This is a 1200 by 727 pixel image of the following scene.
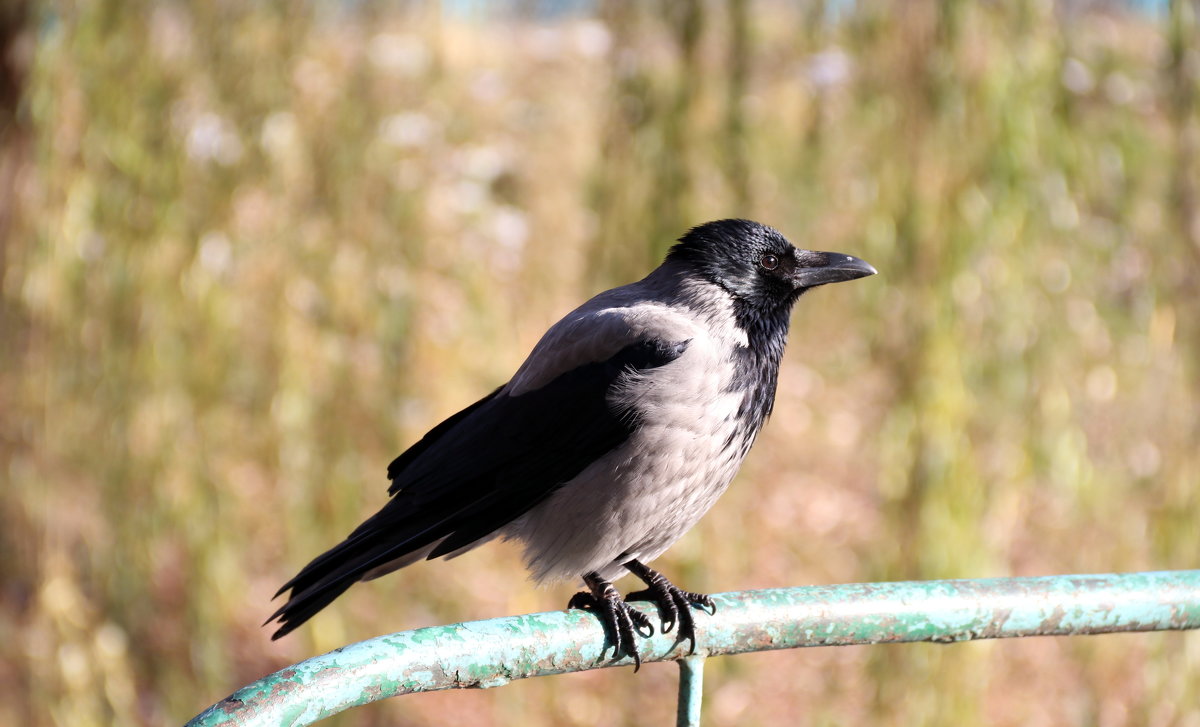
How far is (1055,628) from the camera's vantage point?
177 cm

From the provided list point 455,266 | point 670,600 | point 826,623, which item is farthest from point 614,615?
point 455,266

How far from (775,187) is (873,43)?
1177 mm

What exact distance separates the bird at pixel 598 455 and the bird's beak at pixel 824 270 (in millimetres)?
124

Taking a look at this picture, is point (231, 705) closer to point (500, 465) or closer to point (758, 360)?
point (500, 465)

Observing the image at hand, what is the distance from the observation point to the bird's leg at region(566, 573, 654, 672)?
1.75 m

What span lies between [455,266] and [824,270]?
1286 millimetres

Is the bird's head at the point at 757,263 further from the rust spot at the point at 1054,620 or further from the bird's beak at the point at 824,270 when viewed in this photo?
the rust spot at the point at 1054,620

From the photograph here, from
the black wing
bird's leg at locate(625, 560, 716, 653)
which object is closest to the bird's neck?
the black wing

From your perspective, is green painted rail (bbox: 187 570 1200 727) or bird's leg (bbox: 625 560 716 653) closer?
green painted rail (bbox: 187 570 1200 727)

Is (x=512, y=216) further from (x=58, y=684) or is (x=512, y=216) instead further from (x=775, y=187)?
(x=58, y=684)

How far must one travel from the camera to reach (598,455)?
2.13m

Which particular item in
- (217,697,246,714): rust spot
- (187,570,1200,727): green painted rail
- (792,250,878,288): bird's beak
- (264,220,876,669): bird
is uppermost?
(792,250,878,288): bird's beak

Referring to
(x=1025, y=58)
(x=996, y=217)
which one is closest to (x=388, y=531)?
(x=996, y=217)

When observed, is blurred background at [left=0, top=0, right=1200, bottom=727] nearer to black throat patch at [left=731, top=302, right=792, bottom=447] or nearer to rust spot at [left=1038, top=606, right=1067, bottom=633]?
black throat patch at [left=731, top=302, right=792, bottom=447]
